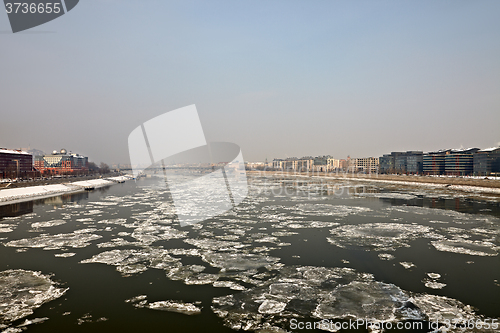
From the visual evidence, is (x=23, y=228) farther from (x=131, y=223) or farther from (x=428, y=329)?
(x=428, y=329)

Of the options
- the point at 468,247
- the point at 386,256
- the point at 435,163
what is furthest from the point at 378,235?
the point at 435,163

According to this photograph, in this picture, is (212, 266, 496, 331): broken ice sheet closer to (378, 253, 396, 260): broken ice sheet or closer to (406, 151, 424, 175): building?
(378, 253, 396, 260): broken ice sheet

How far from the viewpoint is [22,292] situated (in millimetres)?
7273

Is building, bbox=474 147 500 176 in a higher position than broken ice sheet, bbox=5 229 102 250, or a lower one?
higher

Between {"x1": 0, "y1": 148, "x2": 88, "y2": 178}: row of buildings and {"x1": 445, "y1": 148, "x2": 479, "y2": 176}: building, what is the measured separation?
144m

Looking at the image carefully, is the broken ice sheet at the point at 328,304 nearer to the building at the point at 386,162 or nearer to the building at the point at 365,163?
the building at the point at 386,162

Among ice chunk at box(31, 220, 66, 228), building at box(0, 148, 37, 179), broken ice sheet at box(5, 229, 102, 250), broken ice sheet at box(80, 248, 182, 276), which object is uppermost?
building at box(0, 148, 37, 179)

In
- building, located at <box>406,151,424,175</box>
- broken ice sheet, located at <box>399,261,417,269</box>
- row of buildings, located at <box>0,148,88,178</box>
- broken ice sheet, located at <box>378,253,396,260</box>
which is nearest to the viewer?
broken ice sheet, located at <box>399,261,417,269</box>

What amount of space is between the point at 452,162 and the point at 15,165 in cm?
15934

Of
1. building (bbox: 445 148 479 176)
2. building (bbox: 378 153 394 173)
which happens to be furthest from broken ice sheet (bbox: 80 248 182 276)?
building (bbox: 378 153 394 173)

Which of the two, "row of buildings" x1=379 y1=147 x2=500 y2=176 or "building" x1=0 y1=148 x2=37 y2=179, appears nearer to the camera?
"building" x1=0 y1=148 x2=37 y2=179

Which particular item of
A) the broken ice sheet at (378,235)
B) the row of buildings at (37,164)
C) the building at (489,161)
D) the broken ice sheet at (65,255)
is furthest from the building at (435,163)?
the row of buildings at (37,164)

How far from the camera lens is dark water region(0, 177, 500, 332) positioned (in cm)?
621

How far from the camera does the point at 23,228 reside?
15.7 m
